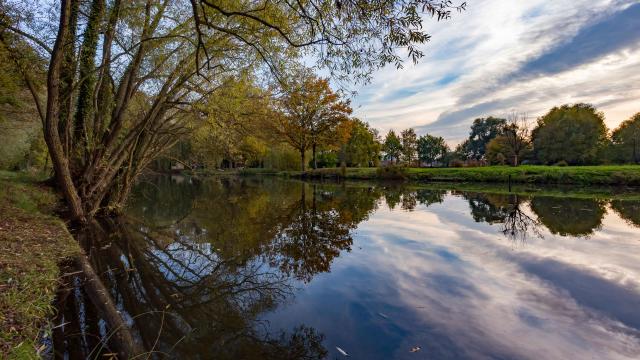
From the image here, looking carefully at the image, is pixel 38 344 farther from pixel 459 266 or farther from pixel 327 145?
pixel 327 145

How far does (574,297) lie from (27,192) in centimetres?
1662

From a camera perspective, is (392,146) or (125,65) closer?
(125,65)

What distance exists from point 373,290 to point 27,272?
525 cm

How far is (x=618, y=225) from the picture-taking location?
35.1ft

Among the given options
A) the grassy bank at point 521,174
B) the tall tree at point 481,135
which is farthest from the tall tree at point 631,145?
the tall tree at point 481,135

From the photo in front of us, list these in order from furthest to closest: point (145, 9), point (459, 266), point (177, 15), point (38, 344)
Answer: point (177, 15)
point (145, 9)
point (459, 266)
point (38, 344)

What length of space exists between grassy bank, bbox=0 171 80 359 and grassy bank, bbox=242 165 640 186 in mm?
33842

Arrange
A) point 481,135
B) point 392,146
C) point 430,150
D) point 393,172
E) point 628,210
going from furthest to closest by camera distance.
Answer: point 481,135 < point 430,150 < point 392,146 < point 393,172 < point 628,210

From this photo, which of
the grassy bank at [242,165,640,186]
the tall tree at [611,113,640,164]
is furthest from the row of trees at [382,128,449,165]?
the tall tree at [611,113,640,164]

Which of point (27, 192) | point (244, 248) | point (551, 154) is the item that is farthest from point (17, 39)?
point (551, 154)

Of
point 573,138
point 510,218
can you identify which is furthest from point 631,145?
point 510,218

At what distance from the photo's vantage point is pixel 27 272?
4801 mm

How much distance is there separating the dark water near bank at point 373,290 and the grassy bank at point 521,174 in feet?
66.5

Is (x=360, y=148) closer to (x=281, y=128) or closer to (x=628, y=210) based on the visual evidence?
(x=281, y=128)
